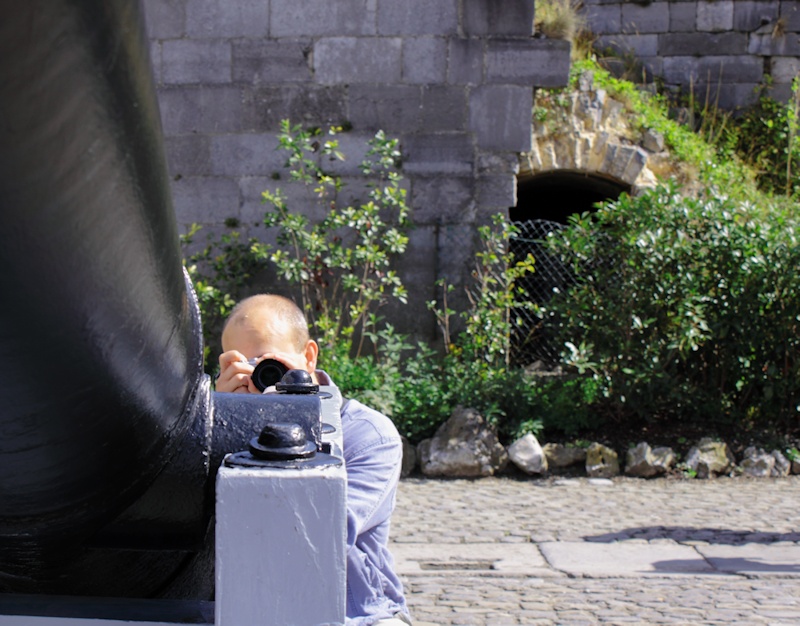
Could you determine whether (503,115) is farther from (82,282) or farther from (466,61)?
(82,282)

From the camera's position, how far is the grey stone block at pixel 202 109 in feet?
25.7

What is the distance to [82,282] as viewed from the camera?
91 centimetres

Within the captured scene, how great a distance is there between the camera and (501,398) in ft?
22.6

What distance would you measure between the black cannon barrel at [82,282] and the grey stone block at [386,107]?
6.62 metres

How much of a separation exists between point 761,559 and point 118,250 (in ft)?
14.5

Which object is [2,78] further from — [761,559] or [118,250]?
[761,559]

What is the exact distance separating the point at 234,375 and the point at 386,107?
6015mm

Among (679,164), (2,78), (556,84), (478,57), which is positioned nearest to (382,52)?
(478,57)

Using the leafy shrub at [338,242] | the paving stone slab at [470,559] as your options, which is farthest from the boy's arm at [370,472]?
the leafy shrub at [338,242]

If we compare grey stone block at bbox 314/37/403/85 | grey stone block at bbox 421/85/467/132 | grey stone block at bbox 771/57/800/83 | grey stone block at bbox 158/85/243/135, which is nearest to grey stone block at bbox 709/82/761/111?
grey stone block at bbox 771/57/800/83

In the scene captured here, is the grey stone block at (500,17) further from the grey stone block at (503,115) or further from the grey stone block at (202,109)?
the grey stone block at (202,109)

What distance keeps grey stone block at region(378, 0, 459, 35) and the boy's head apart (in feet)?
18.8

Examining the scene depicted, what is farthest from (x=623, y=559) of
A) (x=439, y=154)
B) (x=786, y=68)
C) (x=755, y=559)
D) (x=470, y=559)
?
(x=786, y=68)

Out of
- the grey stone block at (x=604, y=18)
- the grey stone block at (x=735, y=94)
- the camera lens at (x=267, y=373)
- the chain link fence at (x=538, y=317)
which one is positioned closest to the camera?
the camera lens at (x=267, y=373)
